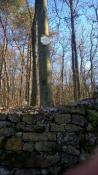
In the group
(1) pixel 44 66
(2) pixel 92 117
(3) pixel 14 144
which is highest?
(1) pixel 44 66

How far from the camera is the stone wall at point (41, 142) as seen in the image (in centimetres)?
773

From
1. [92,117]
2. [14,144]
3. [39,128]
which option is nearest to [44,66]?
[92,117]

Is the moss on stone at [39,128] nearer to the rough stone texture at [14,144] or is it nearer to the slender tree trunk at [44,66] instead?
the rough stone texture at [14,144]

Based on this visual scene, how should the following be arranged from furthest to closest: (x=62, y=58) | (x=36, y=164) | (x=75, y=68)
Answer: (x=62, y=58) < (x=75, y=68) < (x=36, y=164)

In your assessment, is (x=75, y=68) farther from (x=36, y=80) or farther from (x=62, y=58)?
(x=62, y=58)

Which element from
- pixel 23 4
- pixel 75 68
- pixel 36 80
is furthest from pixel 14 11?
pixel 36 80

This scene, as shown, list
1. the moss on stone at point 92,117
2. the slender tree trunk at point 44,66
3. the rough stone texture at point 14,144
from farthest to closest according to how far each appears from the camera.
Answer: the slender tree trunk at point 44,66 → the moss on stone at point 92,117 → the rough stone texture at point 14,144

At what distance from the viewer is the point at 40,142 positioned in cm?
788

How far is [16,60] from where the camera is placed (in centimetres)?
3862

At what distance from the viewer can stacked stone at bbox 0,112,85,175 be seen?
773cm

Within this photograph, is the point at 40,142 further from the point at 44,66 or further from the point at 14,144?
the point at 44,66

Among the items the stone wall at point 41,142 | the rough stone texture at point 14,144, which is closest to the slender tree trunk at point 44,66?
the stone wall at point 41,142

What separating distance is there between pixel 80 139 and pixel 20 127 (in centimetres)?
120

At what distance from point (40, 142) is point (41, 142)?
0.02 metres
